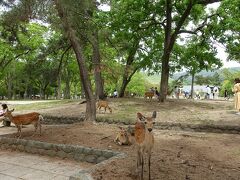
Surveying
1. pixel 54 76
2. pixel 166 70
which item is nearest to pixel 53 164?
pixel 54 76

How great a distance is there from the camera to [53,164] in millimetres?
9562

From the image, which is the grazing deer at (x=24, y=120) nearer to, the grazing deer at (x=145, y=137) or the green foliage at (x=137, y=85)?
the grazing deer at (x=145, y=137)

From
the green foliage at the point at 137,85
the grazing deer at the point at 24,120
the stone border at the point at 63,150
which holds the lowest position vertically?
the stone border at the point at 63,150

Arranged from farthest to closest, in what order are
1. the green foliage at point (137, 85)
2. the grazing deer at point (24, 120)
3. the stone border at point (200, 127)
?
1. the green foliage at point (137, 85)
2. the stone border at point (200, 127)
3. the grazing deer at point (24, 120)

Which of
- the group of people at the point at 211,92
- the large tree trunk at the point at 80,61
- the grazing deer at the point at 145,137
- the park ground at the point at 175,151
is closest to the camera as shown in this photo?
the grazing deer at the point at 145,137

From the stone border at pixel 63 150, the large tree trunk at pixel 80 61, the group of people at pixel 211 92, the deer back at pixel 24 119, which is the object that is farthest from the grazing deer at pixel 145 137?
the group of people at pixel 211 92

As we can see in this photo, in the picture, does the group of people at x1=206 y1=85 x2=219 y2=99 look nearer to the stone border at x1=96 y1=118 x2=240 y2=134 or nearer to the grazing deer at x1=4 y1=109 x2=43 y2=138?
the stone border at x1=96 y1=118 x2=240 y2=134

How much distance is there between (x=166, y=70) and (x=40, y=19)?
12.3m

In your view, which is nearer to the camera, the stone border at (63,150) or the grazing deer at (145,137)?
the grazing deer at (145,137)

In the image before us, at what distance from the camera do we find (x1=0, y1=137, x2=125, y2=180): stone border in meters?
9.28

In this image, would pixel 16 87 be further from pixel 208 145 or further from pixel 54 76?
pixel 208 145

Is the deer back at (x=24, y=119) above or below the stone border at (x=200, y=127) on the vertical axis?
above

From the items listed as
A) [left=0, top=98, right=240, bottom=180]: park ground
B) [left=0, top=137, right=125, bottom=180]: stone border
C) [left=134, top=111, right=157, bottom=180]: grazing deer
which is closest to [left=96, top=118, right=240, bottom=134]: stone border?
[left=0, top=98, right=240, bottom=180]: park ground

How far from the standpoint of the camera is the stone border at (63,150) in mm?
9281
